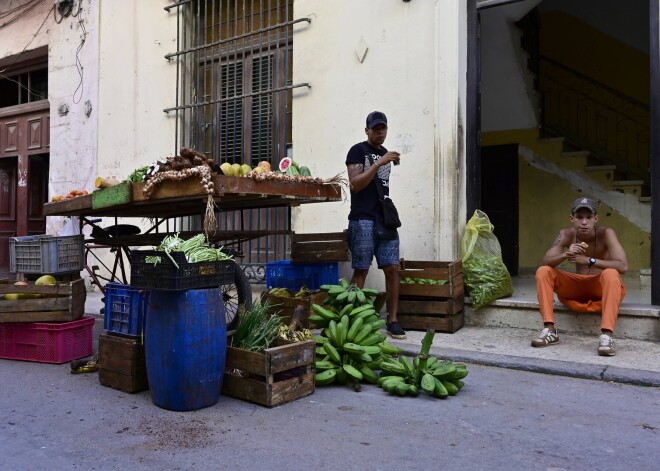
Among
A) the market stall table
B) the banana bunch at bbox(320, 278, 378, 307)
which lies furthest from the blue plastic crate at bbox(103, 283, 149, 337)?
the banana bunch at bbox(320, 278, 378, 307)

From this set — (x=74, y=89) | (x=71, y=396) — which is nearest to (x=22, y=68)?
(x=74, y=89)

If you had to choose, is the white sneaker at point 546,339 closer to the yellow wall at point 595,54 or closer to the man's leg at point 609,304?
the man's leg at point 609,304

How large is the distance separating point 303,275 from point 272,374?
2.48 m

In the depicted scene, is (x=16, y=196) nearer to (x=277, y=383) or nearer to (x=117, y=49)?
(x=117, y=49)

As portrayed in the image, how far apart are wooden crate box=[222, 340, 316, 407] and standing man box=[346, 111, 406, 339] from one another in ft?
5.75

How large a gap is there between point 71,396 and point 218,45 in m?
5.98

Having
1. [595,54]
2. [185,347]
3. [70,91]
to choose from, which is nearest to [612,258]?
[185,347]

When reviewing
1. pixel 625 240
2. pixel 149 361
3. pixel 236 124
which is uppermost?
pixel 236 124

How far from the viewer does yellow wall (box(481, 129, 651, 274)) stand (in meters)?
9.05

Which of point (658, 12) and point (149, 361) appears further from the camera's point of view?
point (658, 12)

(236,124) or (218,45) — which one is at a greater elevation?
(218,45)

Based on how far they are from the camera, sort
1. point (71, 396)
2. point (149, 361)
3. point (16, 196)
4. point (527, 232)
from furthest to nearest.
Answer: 1. point (16, 196)
2. point (527, 232)
3. point (71, 396)
4. point (149, 361)

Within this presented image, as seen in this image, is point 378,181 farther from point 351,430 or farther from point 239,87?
point 239,87

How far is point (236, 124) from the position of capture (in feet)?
27.5
